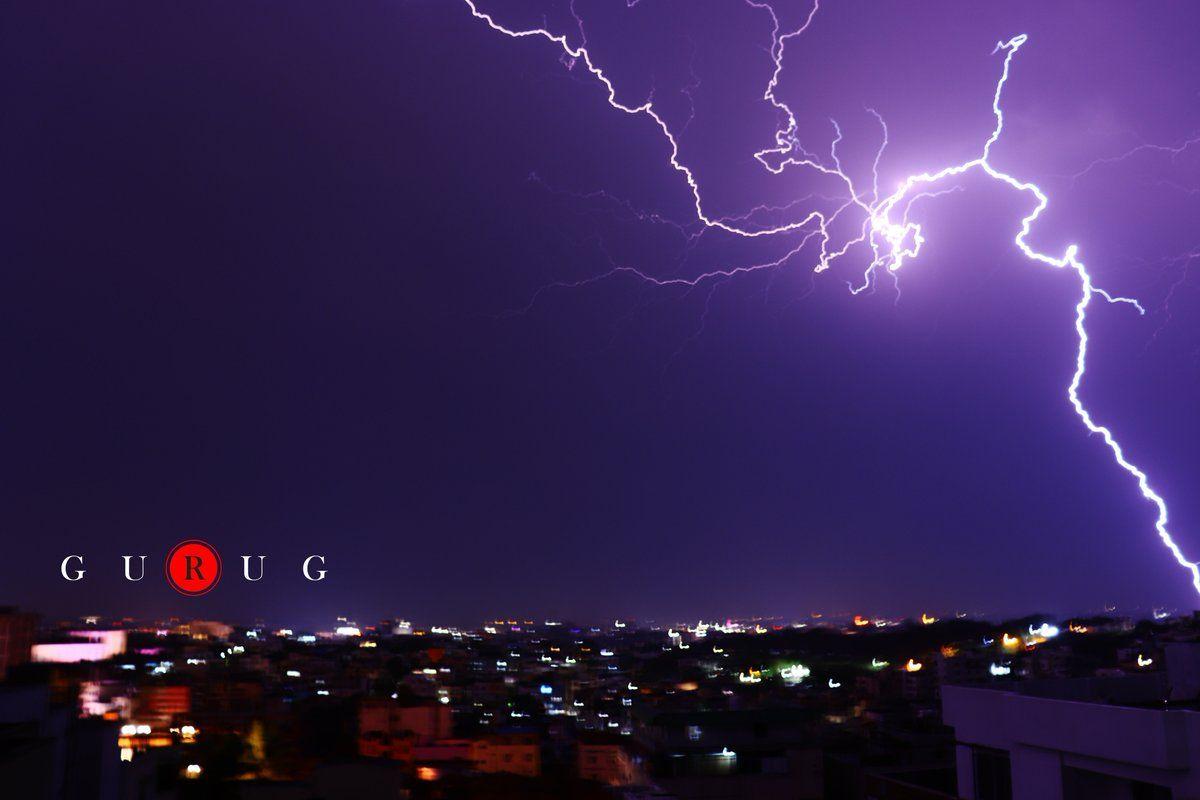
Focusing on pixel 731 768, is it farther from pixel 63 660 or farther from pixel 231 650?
pixel 231 650

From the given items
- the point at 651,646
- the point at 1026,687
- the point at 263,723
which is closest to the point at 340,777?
the point at 1026,687

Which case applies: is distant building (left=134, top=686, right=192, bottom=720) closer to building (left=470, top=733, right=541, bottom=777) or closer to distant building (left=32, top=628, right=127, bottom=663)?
distant building (left=32, top=628, right=127, bottom=663)

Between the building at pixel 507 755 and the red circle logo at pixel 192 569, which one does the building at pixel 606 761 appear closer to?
the building at pixel 507 755

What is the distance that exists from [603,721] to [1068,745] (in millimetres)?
20738

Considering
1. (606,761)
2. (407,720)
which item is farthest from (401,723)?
(606,761)

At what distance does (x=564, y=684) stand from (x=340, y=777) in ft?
83.6

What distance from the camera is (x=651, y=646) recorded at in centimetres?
6675

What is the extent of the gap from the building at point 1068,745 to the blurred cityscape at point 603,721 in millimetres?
11

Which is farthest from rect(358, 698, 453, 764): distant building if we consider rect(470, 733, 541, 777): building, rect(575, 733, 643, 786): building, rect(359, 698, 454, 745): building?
rect(575, 733, 643, 786): building

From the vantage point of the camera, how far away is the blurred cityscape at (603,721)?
17.2ft

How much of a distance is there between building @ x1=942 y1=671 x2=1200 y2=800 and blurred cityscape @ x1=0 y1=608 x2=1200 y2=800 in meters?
0.01

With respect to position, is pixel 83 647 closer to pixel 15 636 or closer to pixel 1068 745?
pixel 15 636

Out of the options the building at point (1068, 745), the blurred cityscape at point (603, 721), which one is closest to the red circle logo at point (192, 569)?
the blurred cityscape at point (603, 721)

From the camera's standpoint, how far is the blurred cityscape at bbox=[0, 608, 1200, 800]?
525cm
